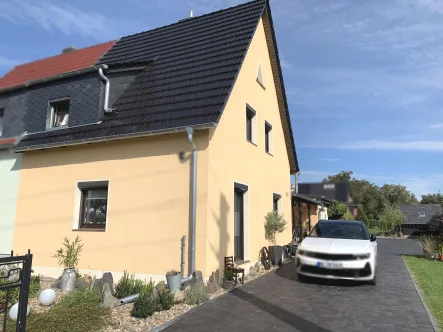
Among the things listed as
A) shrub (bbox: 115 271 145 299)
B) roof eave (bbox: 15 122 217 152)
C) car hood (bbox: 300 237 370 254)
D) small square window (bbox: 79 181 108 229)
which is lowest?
shrub (bbox: 115 271 145 299)

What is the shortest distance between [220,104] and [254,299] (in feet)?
14.3

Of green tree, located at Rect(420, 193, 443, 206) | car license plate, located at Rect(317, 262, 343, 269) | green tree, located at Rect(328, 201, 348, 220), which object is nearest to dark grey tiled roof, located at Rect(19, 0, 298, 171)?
car license plate, located at Rect(317, 262, 343, 269)

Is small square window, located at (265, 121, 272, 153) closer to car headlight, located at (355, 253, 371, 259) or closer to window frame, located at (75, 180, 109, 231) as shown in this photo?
car headlight, located at (355, 253, 371, 259)

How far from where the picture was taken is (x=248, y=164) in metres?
10.0

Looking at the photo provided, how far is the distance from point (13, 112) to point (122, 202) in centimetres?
597

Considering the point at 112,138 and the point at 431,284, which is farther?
the point at 431,284

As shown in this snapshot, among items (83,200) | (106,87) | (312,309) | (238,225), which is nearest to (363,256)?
(312,309)

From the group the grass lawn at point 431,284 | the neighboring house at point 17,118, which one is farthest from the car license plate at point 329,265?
the neighboring house at point 17,118

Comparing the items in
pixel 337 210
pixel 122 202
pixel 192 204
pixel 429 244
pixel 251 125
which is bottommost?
pixel 429 244

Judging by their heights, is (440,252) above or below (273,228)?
below

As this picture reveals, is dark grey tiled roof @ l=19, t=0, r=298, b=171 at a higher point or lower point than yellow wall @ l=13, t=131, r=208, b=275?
higher

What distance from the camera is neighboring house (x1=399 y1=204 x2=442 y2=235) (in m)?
43.9

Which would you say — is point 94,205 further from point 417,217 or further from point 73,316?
point 417,217

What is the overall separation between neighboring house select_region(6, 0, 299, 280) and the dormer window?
0.03 meters
